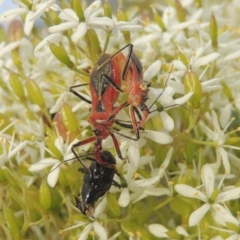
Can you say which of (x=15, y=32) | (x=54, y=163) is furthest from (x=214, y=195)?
(x=15, y=32)

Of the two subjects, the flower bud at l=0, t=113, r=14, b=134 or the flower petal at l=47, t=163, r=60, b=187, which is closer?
the flower petal at l=47, t=163, r=60, b=187

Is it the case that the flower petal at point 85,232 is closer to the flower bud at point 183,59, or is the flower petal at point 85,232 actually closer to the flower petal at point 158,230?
the flower petal at point 158,230

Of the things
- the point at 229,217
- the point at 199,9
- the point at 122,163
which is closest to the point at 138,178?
the point at 122,163

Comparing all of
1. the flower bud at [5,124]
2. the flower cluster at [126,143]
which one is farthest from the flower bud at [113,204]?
the flower bud at [5,124]

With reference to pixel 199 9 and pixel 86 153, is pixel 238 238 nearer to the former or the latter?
pixel 86 153

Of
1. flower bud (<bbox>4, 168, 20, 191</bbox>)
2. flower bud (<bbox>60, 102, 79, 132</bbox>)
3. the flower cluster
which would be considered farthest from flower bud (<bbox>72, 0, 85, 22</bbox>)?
flower bud (<bbox>4, 168, 20, 191</bbox>)

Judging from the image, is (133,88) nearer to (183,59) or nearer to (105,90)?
(105,90)

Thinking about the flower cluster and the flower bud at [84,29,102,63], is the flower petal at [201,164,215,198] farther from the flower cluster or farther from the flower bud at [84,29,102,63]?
the flower bud at [84,29,102,63]
